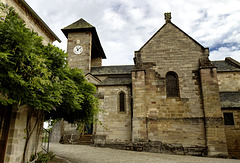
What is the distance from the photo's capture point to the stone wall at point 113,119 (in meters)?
14.9

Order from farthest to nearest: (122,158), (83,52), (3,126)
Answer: (83,52)
(122,158)
(3,126)

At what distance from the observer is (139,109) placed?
13.6 m

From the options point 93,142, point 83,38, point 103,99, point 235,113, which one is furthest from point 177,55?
point 83,38

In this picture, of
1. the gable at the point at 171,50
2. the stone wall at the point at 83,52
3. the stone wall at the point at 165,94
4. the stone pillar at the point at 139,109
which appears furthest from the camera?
the stone wall at the point at 83,52

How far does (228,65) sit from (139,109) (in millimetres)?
12566

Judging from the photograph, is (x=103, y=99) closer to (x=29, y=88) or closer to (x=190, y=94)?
(x=190, y=94)

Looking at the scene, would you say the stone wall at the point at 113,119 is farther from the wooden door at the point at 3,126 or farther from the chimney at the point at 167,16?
the wooden door at the point at 3,126

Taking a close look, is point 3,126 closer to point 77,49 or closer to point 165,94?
point 165,94

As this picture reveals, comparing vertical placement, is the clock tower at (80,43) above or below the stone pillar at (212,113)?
above

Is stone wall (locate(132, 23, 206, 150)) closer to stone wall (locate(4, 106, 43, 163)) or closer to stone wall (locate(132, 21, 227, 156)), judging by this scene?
stone wall (locate(132, 21, 227, 156))

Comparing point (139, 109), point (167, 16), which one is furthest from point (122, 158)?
point (167, 16)

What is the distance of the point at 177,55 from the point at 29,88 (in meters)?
12.8

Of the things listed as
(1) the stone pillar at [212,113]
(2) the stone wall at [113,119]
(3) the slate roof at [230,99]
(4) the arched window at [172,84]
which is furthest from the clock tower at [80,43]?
(3) the slate roof at [230,99]

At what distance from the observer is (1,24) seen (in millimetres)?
4547
